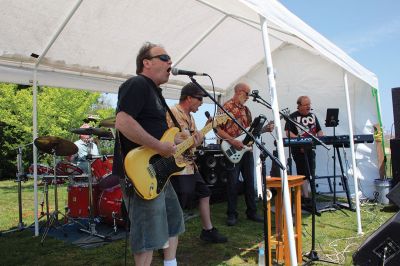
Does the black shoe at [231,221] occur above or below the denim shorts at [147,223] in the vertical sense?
below

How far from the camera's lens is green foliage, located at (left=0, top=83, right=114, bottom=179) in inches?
468

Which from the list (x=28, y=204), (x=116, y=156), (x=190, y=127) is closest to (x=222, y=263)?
(x=190, y=127)

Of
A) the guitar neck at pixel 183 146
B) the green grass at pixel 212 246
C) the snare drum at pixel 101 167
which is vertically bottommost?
the green grass at pixel 212 246

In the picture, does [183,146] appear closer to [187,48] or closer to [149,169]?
[149,169]

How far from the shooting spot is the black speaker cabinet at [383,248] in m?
1.84

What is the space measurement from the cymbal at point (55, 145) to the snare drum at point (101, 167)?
0.53 meters

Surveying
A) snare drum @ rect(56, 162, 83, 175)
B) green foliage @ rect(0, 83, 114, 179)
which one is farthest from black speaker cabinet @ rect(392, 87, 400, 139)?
green foliage @ rect(0, 83, 114, 179)

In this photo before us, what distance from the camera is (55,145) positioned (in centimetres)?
466

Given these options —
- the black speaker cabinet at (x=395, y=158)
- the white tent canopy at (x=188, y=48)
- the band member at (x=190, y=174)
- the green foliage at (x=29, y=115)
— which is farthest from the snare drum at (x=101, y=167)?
the green foliage at (x=29, y=115)

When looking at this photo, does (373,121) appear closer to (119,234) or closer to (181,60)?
(181,60)

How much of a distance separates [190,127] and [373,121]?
14.8 feet

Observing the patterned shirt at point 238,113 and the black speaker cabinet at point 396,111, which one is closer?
the patterned shirt at point 238,113

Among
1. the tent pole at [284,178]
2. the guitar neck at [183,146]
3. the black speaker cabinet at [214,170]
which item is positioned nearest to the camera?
the guitar neck at [183,146]

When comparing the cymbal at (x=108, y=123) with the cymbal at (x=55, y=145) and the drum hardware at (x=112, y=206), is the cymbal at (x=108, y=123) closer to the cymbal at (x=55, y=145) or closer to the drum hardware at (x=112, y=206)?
the cymbal at (x=55, y=145)
